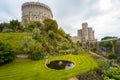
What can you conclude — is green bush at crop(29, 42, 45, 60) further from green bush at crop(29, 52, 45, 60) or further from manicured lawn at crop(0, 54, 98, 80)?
manicured lawn at crop(0, 54, 98, 80)

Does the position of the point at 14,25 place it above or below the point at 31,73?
above

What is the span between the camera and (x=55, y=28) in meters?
55.3

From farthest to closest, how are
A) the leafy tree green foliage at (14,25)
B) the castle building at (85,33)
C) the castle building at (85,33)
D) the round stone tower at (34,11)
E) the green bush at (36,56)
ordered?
the castle building at (85,33) → the castle building at (85,33) → the round stone tower at (34,11) → the leafy tree green foliage at (14,25) → the green bush at (36,56)

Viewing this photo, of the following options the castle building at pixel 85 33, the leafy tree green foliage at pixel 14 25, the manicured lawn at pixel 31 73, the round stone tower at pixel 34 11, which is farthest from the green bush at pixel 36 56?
the castle building at pixel 85 33

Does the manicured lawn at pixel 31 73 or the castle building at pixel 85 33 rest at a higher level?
the castle building at pixel 85 33

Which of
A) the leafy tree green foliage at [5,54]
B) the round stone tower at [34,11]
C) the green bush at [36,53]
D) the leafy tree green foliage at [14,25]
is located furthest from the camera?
the round stone tower at [34,11]

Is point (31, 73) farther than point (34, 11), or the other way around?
point (34, 11)

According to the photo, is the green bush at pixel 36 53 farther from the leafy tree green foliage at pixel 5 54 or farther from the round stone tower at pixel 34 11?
the round stone tower at pixel 34 11

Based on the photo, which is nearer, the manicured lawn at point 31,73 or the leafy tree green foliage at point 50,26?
the manicured lawn at point 31,73

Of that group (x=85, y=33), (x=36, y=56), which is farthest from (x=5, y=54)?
(x=85, y=33)

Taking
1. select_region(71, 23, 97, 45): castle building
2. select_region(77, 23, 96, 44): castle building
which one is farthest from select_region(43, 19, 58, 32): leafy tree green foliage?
select_region(77, 23, 96, 44): castle building

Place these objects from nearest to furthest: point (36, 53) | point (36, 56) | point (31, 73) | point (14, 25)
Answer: point (31, 73) → point (36, 56) → point (36, 53) → point (14, 25)

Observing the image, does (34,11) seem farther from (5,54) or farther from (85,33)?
(85,33)

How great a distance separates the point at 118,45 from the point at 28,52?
2736 cm
